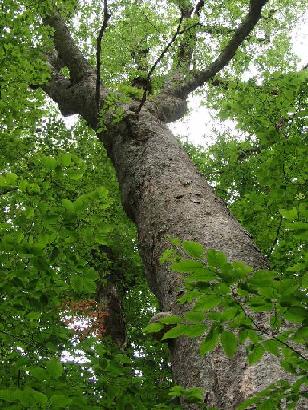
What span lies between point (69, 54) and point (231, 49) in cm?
305

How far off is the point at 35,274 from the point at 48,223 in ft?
1.26

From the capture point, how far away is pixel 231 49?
8.15 m

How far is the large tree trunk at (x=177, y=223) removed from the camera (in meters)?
2.43

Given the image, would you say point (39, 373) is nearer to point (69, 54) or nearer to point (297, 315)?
point (297, 315)

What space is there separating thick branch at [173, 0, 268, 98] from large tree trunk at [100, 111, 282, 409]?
2643mm

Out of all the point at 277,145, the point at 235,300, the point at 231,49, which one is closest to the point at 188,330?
the point at 235,300

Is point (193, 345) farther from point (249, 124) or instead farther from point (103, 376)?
point (249, 124)

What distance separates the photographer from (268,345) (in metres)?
1.63

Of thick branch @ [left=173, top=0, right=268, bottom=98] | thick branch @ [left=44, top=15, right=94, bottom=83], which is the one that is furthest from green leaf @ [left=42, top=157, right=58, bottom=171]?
thick branch @ [left=44, top=15, right=94, bottom=83]

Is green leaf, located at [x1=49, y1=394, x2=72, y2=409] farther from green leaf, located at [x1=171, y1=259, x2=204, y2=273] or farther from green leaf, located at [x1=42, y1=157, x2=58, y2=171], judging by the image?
green leaf, located at [x1=42, y1=157, x2=58, y2=171]

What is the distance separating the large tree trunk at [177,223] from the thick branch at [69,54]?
246cm

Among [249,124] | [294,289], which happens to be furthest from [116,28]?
[294,289]

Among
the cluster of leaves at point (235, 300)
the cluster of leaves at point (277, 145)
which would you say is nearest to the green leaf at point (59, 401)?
the cluster of leaves at point (235, 300)

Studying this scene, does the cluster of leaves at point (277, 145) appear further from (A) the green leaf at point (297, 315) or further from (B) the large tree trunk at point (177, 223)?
(A) the green leaf at point (297, 315)
